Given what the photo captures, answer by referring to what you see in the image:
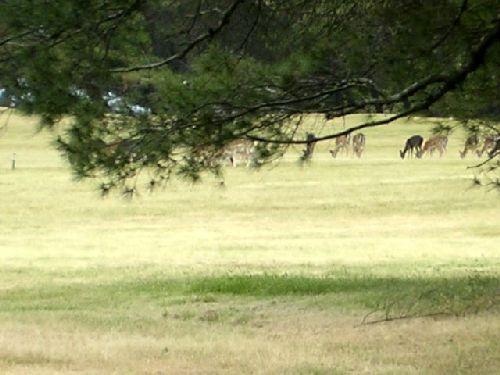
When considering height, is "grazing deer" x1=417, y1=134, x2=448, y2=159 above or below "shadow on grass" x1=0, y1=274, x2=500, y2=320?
above

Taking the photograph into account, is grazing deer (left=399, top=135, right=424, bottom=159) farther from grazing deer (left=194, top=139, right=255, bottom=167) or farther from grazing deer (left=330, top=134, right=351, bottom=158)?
grazing deer (left=194, top=139, right=255, bottom=167)

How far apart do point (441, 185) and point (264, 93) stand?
25.0 m

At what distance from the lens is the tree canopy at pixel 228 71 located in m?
8.04

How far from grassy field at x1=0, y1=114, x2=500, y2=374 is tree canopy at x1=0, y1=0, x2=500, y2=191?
0.40 m

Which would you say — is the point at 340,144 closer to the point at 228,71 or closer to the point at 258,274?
the point at 258,274

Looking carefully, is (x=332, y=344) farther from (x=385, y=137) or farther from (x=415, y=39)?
(x=385, y=137)

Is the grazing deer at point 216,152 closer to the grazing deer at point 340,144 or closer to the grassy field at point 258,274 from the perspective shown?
the grassy field at point 258,274

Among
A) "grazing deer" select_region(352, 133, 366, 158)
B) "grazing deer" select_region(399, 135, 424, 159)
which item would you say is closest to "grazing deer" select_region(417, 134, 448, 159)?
"grazing deer" select_region(399, 135, 424, 159)

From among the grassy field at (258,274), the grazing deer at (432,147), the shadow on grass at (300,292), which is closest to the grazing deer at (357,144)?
the grazing deer at (432,147)

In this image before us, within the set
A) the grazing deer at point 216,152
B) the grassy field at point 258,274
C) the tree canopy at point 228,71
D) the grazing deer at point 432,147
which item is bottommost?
the grassy field at point 258,274

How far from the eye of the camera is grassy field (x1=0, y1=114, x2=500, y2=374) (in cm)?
891

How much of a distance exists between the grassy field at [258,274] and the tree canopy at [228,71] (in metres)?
0.40

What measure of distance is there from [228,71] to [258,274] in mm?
8377

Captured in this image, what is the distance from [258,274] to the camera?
55.3 ft
